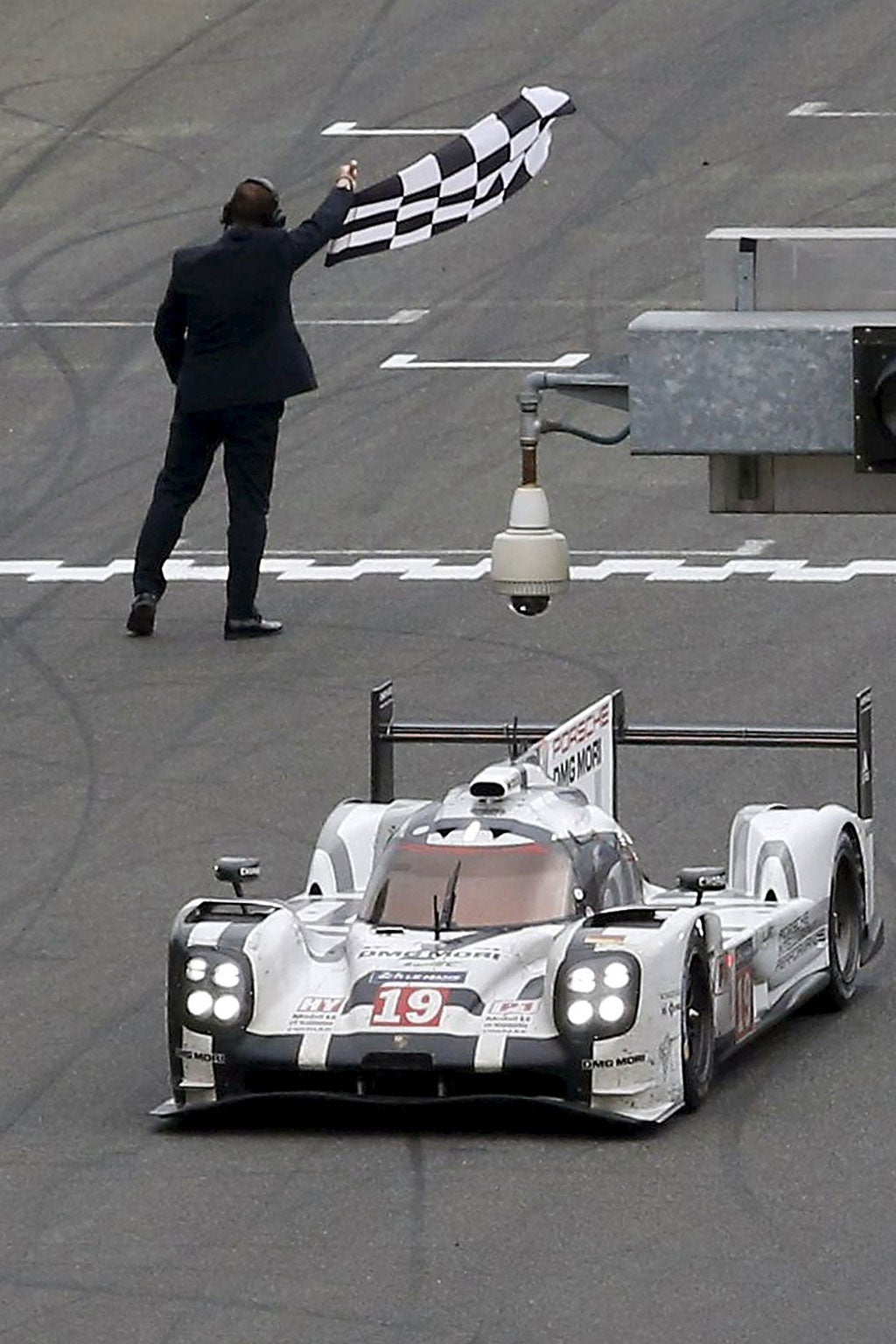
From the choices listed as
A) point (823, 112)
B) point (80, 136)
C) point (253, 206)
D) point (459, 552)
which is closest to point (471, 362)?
point (459, 552)

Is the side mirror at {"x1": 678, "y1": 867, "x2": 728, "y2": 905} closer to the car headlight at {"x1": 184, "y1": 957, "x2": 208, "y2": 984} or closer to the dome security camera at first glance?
the dome security camera

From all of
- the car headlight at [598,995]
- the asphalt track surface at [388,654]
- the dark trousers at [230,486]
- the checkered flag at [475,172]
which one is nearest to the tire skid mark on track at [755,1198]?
the asphalt track surface at [388,654]

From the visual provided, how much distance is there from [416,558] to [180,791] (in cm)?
415

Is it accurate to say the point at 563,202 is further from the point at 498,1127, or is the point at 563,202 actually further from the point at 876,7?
the point at 498,1127

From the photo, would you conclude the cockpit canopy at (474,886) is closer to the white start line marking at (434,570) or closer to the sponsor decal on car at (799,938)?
the sponsor decal on car at (799,938)

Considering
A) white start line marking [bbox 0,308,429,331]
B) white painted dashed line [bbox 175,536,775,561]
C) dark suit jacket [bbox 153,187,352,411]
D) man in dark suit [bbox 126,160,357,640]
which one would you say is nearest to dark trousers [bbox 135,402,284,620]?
man in dark suit [bbox 126,160,357,640]

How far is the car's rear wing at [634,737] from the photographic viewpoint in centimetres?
1251

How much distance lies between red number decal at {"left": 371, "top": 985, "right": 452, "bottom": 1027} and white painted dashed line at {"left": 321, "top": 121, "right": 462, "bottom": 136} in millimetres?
14933

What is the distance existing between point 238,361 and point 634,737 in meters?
5.04

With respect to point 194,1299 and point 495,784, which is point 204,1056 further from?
point 194,1299

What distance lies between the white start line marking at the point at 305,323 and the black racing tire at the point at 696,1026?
476 inches

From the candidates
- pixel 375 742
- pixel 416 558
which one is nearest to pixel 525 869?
pixel 375 742

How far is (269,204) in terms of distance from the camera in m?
17.2

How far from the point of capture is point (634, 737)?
12727mm
